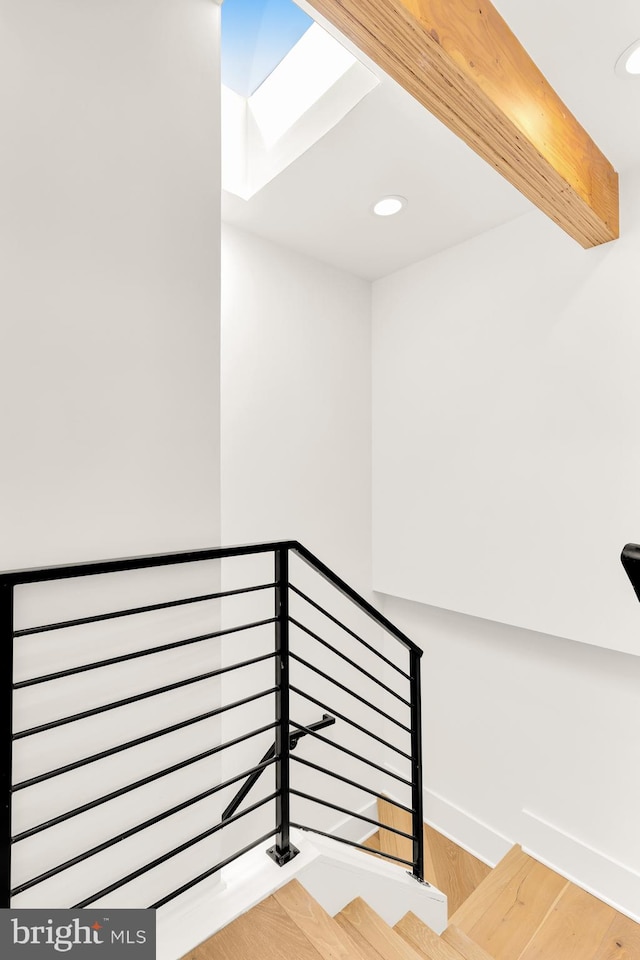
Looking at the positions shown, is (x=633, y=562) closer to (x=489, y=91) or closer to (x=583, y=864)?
(x=489, y=91)

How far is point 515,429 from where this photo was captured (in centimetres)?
242

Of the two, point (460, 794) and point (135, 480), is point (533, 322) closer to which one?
point (135, 480)

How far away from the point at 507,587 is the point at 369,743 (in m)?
1.44

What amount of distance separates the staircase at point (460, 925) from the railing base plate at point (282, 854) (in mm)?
55

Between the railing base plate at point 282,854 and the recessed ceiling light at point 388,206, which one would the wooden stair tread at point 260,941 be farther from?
the recessed ceiling light at point 388,206

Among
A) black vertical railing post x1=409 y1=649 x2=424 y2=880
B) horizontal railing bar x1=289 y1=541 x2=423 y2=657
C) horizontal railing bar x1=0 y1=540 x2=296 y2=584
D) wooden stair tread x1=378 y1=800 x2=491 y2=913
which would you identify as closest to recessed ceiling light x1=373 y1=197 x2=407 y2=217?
horizontal railing bar x1=289 y1=541 x2=423 y2=657

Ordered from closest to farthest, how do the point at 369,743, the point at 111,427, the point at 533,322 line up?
the point at 111,427 → the point at 533,322 → the point at 369,743

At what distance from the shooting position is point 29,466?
100 cm

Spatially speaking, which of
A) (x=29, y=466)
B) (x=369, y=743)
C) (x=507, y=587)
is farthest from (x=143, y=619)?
(x=369, y=743)

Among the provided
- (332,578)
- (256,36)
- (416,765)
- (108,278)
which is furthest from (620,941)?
(256,36)

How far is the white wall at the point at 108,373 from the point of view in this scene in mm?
997

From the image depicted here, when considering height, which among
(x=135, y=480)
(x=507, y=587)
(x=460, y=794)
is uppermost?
(x=135, y=480)

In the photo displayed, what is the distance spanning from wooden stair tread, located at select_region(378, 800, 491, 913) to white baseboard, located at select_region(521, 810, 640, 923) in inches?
14.0

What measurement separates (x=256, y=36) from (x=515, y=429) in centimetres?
194
